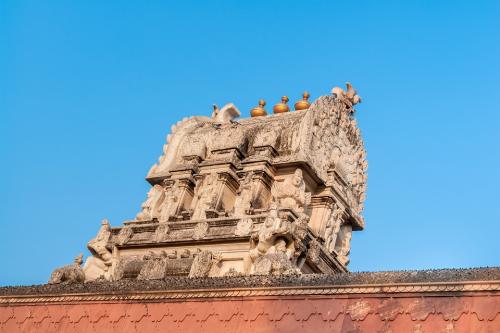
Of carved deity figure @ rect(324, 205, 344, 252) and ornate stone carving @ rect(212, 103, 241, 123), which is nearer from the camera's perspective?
carved deity figure @ rect(324, 205, 344, 252)

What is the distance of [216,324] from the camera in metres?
16.4

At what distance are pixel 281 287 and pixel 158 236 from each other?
13230 mm

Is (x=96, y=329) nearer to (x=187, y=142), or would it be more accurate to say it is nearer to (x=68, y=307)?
(x=68, y=307)

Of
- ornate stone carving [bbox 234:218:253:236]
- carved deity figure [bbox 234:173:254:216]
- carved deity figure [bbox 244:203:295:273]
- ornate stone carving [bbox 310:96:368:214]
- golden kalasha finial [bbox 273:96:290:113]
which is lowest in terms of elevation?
carved deity figure [bbox 244:203:295:273]

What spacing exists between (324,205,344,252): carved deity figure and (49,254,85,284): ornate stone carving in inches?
372

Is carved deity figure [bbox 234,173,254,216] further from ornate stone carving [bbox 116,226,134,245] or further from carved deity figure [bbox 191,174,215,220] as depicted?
ornate stone carving [bbox 116,226,134,245]

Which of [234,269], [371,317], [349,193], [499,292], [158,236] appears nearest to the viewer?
[499,292]

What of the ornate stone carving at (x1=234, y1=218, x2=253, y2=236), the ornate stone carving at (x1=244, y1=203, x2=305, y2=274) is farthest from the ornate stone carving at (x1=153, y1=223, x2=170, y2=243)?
the ornate stone carving at (x1=244, y1=203, x2=305, y2=274)

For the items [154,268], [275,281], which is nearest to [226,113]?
[154,268]

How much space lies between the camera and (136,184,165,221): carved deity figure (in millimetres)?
32656

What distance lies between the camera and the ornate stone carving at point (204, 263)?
2462cm

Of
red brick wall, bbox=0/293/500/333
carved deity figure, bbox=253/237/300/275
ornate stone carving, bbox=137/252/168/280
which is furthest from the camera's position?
ornate stone carving, bbox=137/252/168/280

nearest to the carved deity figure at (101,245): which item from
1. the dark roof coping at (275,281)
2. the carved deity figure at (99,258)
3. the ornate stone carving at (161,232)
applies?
the carved deity figure at (99,258)

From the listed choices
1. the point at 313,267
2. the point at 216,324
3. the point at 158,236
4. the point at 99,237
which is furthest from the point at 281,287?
the point at 99,237
